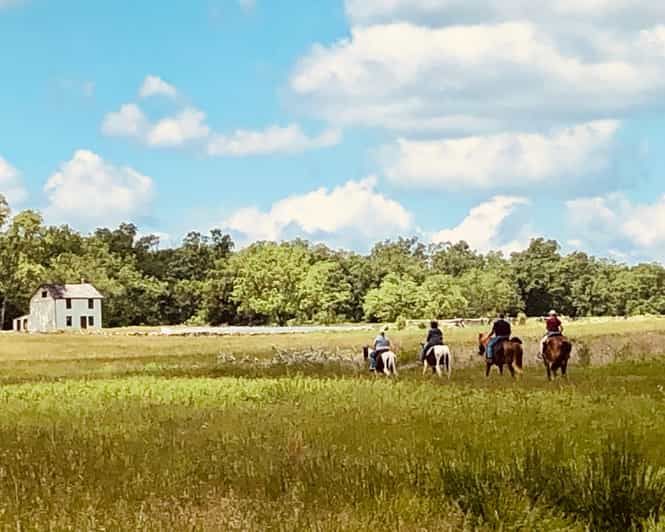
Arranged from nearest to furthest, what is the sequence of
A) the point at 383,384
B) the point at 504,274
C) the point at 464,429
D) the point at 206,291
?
the point at 464,429
the point at 383,384
the point at 206,291
the point at 504,274

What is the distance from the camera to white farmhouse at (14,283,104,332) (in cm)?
12650

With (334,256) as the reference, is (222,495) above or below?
below

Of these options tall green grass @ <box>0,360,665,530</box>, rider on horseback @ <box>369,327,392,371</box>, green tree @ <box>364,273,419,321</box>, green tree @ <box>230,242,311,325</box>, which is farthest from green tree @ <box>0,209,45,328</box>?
tall green grass @ <box>0,360,665,530</box>

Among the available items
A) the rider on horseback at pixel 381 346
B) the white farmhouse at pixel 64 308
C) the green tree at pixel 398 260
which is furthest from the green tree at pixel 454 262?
the rider on horseback at pixel 381 346

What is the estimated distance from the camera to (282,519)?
10156 millimetres

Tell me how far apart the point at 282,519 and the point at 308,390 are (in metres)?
16.7

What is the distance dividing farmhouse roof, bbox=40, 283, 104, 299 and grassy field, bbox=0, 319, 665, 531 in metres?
101

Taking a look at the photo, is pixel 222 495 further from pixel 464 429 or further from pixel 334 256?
pixel 334 256

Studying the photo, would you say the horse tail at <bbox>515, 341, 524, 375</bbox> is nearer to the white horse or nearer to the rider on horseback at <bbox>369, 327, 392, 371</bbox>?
the white horse

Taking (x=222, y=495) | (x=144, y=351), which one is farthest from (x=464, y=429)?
(x=144, y=351)

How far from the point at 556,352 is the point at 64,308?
102484mm

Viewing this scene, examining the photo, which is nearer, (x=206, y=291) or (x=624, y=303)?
(x=206, y=291)

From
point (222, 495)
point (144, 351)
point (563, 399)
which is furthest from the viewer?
point (144, 351)

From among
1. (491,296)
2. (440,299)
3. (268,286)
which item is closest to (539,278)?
(491,296)
